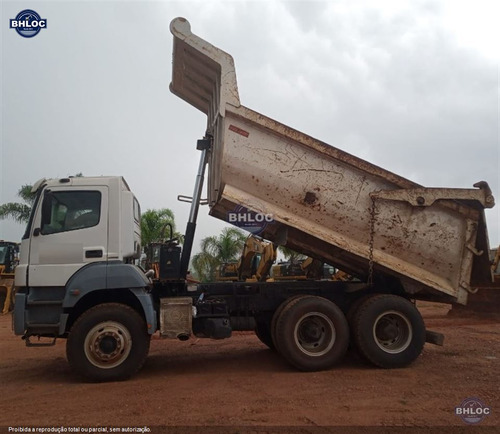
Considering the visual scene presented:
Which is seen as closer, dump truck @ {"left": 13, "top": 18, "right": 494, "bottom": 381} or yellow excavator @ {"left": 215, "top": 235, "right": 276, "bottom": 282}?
dump truck @ {"left": 13, "top": 18, "right": 494, "bottom": 381}

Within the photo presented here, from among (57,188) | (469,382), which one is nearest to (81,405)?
(57,188)

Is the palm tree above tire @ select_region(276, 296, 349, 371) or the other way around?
above

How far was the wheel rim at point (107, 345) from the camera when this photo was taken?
19.1 ft

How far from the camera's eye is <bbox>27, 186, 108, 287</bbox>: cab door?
6.05m

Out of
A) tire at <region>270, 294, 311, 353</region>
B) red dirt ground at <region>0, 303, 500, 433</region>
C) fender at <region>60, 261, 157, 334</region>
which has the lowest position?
red dirt ground at <region>0, 303, 500, 433</region>

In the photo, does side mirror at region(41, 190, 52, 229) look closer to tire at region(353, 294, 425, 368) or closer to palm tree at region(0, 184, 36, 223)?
tire at region(353, 294, 425, 368)

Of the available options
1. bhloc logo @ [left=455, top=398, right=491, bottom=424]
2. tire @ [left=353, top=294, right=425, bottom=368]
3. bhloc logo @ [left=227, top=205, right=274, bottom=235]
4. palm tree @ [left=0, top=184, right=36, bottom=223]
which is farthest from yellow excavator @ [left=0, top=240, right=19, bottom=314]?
bhloc logo @ [left=455, top=398, right=491, bottom=424]

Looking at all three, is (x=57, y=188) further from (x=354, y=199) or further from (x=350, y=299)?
(x=350, y=299)

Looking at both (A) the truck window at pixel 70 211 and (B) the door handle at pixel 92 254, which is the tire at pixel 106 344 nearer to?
(B) the door handle at pixel 92 254

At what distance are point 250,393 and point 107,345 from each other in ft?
6.68

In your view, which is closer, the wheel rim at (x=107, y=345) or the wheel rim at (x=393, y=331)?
the wheel rim at (x=107, y=345)

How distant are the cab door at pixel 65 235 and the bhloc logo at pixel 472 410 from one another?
477 cm

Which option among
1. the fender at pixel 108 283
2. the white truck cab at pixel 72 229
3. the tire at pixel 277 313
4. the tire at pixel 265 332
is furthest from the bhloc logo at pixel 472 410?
the white truck cab at pixel 72 229

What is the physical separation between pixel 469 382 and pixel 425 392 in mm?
862
